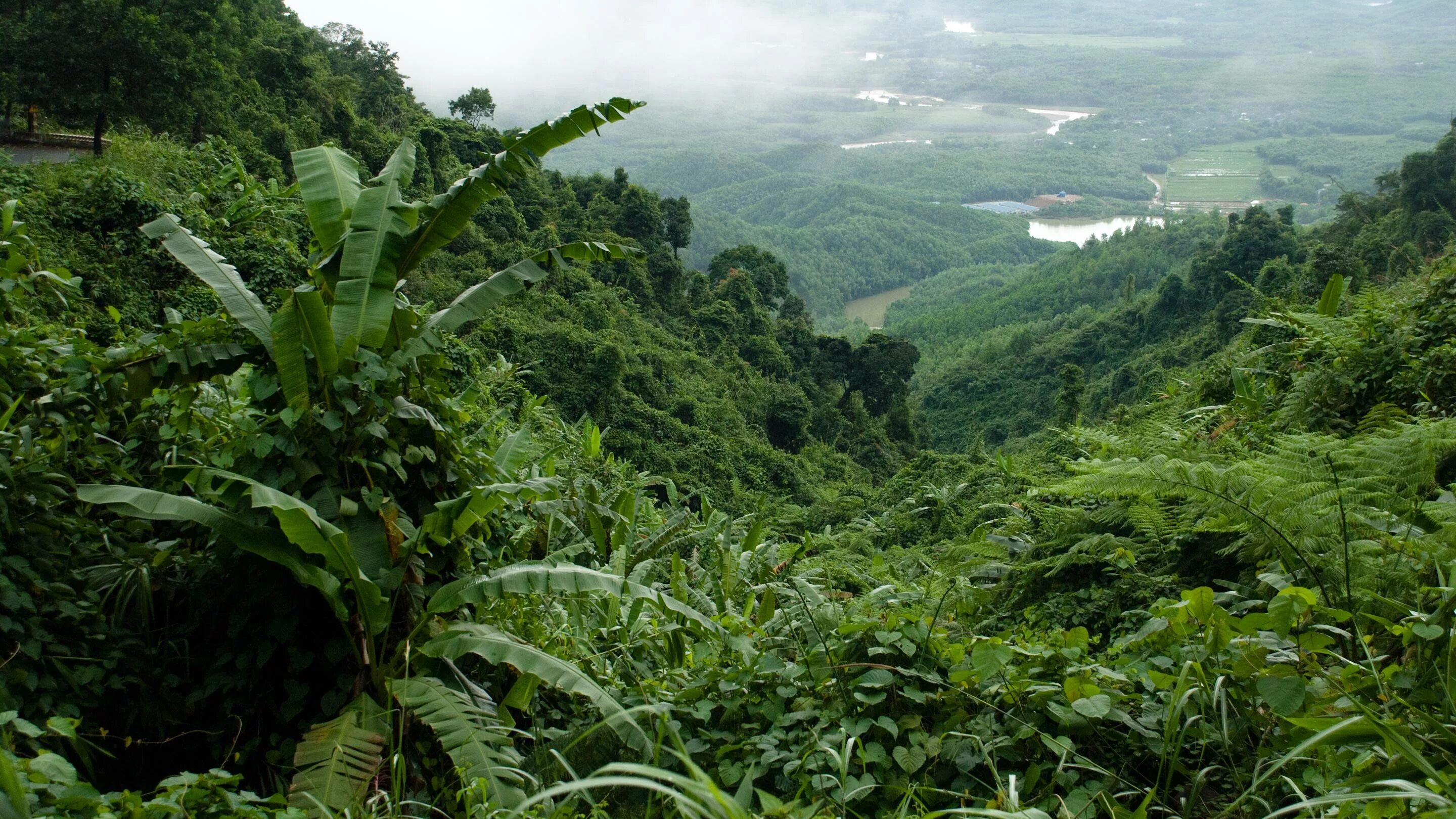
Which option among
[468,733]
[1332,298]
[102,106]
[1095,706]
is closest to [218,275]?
[468,733]

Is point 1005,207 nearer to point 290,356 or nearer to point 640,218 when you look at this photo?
point 640,218

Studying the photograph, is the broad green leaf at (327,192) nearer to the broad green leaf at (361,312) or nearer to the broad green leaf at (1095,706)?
the broad green leaf at (361,312)

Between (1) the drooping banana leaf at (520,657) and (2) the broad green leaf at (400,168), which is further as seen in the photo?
(2) the broad green leaf at (400,168)

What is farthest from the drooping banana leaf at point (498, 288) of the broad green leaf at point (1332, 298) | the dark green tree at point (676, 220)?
the dark green tree at point (676, 220)

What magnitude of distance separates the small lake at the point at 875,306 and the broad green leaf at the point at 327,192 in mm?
55081

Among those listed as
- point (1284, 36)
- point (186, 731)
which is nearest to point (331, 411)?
point (186, 731)

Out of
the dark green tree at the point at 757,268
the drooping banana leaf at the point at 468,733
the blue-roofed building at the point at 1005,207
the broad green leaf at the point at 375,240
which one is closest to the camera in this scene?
the drooping banana leaf at the point at 468,733

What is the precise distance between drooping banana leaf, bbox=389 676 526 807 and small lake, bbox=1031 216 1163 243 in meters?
78.3

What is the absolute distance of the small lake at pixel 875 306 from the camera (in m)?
59.6

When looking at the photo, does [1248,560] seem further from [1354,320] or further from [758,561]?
[1354,320]

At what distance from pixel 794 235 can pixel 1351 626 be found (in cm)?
6600

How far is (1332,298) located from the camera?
6.04m

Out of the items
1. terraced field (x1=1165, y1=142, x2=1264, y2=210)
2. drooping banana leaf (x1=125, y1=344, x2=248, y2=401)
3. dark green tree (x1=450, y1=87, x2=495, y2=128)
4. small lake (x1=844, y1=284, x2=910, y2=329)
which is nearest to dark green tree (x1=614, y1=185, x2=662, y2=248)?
dark green tree (x1=450, y1=87, x2=495, y2=128)

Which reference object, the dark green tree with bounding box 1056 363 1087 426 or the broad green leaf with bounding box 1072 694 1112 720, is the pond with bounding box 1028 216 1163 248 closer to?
the dark green tree with bounding box 1056 363 1087 426
